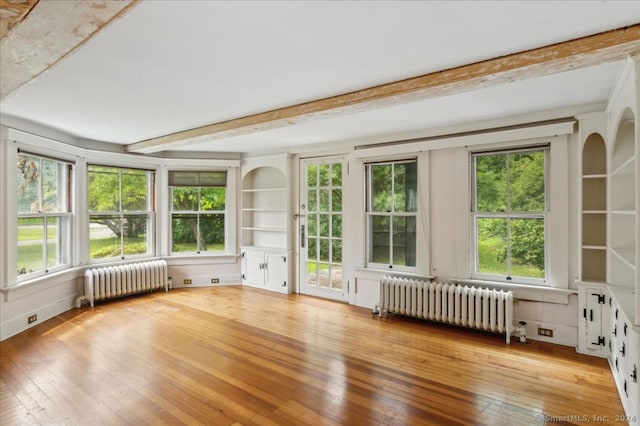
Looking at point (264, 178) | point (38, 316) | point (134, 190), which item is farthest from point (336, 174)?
point (38, 316)

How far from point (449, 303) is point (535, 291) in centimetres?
92

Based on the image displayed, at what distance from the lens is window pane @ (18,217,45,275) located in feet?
13.3

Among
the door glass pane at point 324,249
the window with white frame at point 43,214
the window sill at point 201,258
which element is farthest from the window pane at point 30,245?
the door glass pane at point 324,249

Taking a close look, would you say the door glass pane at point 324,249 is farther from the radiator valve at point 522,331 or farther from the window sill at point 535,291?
the radiator valve at point 522,331

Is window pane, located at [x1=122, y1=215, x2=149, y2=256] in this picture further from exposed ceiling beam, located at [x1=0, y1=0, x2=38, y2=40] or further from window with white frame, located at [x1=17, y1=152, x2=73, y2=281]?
exposed ceiling beam, located at [x1=0, y1=0, x2=38, y2=40]

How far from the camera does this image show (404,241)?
4656 mm

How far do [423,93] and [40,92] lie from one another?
3.40 m

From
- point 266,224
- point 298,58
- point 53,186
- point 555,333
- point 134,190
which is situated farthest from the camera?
point 266,224

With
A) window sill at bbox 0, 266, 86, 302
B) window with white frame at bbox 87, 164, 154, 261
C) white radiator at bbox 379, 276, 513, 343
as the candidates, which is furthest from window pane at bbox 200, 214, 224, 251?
white radiator at bbox 379, 276, 513, 343

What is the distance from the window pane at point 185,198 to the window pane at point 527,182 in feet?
16.8

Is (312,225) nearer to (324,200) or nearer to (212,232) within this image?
(324,200)

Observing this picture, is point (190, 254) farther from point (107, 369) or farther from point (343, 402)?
point (343, 402)

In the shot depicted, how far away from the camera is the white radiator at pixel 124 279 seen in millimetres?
4949

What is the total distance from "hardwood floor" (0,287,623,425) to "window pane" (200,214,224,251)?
1.99m
